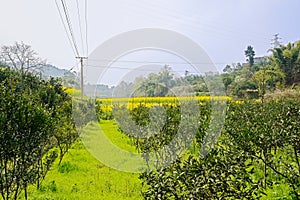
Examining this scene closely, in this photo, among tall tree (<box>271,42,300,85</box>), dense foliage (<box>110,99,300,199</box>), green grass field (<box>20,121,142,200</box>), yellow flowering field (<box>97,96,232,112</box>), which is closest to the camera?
dense foliage (<box>110,99,300,199</box>)

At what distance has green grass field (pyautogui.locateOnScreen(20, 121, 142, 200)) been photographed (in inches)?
295

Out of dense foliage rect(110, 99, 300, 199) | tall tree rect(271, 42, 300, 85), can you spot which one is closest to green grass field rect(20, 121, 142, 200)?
dense foliage rect(110, 99, 300, 199)

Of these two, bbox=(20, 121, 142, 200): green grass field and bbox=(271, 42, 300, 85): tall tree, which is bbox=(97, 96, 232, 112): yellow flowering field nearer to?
bbox=(20, 121, 142, 200): green grass field

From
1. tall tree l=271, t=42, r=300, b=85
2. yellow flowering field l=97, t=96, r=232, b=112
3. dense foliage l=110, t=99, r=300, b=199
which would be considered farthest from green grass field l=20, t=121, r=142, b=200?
tall tree l=271, t=42, r=300, b=85

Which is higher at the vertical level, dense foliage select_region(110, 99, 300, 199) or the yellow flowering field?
the yellow flowering field

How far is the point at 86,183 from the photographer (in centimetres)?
855

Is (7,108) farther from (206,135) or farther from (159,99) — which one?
(159,99)

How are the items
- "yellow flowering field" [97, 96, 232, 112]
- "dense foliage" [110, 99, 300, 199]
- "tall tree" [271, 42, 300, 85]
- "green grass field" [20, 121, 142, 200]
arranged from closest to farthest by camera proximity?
"dense foliage" [110, 99, 300, 199] < "green grass field" [20, 121, 142, 200] < "yellow flowering field" [97, 96, 232, 112] < "tall tree" [271, 42, 300, 85]

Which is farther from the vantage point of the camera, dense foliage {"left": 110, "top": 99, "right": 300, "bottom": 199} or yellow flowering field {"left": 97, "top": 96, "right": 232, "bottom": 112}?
yellow flowering field {"left": 97, "top": 96, "right": 232, "bottom": 112}

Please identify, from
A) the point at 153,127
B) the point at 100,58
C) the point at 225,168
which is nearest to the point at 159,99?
the point at 153,127

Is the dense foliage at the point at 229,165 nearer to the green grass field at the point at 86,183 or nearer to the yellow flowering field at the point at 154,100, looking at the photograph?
the yellow flowering field at the point at 154,100

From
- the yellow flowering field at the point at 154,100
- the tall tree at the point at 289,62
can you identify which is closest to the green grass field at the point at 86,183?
the yellow flowering field at the point at 154,100

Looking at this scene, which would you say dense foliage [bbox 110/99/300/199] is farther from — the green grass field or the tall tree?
the tall tree

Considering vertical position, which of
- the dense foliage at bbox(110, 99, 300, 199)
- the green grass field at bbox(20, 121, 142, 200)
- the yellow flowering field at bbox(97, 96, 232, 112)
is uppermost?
the yellow flowering field at bbox(97, 96, 232, 112)
